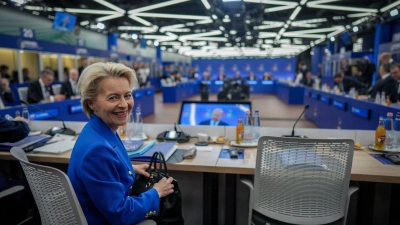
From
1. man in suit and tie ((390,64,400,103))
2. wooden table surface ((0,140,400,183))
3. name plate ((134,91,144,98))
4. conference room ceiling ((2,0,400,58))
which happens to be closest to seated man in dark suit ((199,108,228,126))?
wooden table surface ((0,140,400,183))

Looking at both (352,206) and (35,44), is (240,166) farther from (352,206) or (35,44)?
(35,44)

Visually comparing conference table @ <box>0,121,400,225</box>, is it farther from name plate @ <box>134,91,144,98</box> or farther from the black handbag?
name plate @ <box>134,91,144,98</box>

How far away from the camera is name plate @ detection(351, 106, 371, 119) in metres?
4.58

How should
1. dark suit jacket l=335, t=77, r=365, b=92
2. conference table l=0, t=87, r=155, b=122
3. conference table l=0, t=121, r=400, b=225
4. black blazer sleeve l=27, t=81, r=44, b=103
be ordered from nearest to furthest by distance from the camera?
1. conference table l=0, t=121, r=400, b=225
2. conference table l=0, t=87, r=155, b=122
3. black blazer sleeve l=27, t=81, r=44, b=103
4. dark suit jacket l=335, t=77, r=365, b=92

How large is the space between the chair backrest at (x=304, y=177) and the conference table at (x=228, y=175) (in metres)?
0.23

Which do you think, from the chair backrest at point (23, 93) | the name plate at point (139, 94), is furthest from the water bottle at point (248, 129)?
the name plate at point (139, 94)

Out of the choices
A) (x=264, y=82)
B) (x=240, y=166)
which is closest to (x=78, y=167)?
(x=240, y=166)

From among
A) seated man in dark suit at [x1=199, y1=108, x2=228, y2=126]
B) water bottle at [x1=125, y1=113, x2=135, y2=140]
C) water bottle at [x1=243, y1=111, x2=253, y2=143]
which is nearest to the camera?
water bottle at [x1=243, y1=111, x2=253, y2=143]

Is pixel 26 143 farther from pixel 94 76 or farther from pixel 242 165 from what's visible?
pixel 242 165

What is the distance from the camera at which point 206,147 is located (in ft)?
7.19

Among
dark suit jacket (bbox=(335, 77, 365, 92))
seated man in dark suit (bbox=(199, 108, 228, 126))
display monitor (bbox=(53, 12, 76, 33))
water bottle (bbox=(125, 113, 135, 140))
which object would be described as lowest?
water bottle (bbox=(125, 113, 135, 140))

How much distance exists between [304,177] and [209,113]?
53.8 inches

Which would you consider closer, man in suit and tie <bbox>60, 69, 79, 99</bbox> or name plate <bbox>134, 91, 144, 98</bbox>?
man in suit and tie <bbox>60, 69, 79, 99</bbox>

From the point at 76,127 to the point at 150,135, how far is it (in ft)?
2.50
